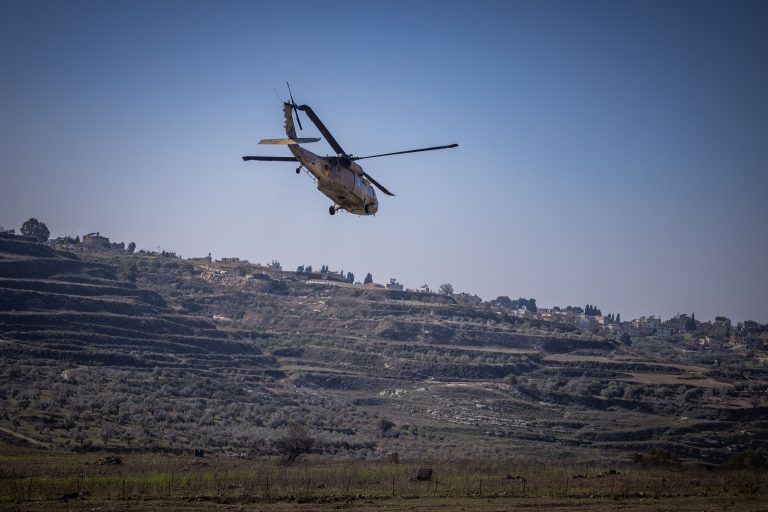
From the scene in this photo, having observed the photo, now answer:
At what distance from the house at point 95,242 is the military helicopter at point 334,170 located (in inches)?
6033

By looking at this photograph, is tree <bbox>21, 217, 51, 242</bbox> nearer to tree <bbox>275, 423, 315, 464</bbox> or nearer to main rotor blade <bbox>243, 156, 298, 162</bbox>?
tree <bbox>275, 423, 315, 464</bbox>

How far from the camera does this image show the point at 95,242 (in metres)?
187

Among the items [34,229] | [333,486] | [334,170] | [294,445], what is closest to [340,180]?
[334,170]

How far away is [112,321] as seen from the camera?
4407 inches

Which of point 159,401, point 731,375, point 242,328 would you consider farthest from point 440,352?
point 159,401

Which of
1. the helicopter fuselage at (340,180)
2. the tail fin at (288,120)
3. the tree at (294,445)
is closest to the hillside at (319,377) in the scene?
the tree at (294,445)

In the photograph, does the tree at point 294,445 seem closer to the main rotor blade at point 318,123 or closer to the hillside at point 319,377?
the hillside at point 319,377

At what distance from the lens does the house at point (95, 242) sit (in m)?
184

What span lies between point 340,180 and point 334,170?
0.60 m

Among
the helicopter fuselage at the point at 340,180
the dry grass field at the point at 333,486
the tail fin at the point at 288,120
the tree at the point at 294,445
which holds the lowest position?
the tree at the point at 294,445

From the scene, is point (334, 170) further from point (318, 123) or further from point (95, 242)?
point (95, 242)

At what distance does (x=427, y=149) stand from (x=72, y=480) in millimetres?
25106

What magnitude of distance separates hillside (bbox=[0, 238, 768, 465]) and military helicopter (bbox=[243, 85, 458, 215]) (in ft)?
112

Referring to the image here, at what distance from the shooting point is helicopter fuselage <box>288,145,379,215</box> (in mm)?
35844
